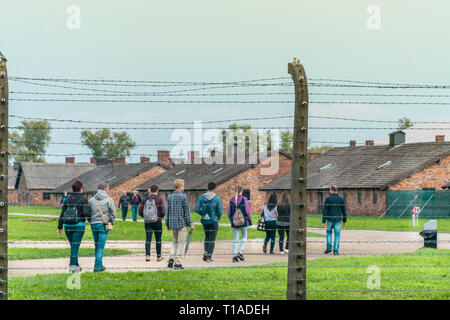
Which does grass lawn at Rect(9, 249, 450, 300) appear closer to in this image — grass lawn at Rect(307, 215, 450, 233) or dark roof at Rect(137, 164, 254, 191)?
grass lawn at Rect(307, 215, 450, 233)

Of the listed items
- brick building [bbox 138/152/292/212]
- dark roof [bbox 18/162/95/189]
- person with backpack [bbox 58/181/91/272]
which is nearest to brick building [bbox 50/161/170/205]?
brick building [bbox 138/152/292/212]

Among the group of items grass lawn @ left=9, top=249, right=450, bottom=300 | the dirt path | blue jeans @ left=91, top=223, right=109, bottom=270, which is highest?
blue jeans @ left=91, top=223, right=109, bottom=270

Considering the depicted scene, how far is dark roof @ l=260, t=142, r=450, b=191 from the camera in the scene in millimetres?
58750

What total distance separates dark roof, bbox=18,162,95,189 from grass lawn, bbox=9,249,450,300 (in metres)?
93.5

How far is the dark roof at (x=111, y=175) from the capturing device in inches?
3532

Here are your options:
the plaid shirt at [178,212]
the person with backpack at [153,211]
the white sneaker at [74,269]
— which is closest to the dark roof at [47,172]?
the person with backpack at [153,211]

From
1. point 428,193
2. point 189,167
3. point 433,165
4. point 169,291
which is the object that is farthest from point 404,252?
point 189,167

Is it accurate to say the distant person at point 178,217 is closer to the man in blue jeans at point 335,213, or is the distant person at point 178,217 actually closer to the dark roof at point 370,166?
the man in blue jeans at point 335,213

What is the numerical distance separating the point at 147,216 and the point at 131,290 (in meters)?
5.58

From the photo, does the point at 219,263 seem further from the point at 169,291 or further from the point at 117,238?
the point at 117,238

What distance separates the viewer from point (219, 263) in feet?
58.1

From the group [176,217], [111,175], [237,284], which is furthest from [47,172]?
[237,284]

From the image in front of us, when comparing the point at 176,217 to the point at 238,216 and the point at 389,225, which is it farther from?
the point at 389,225
